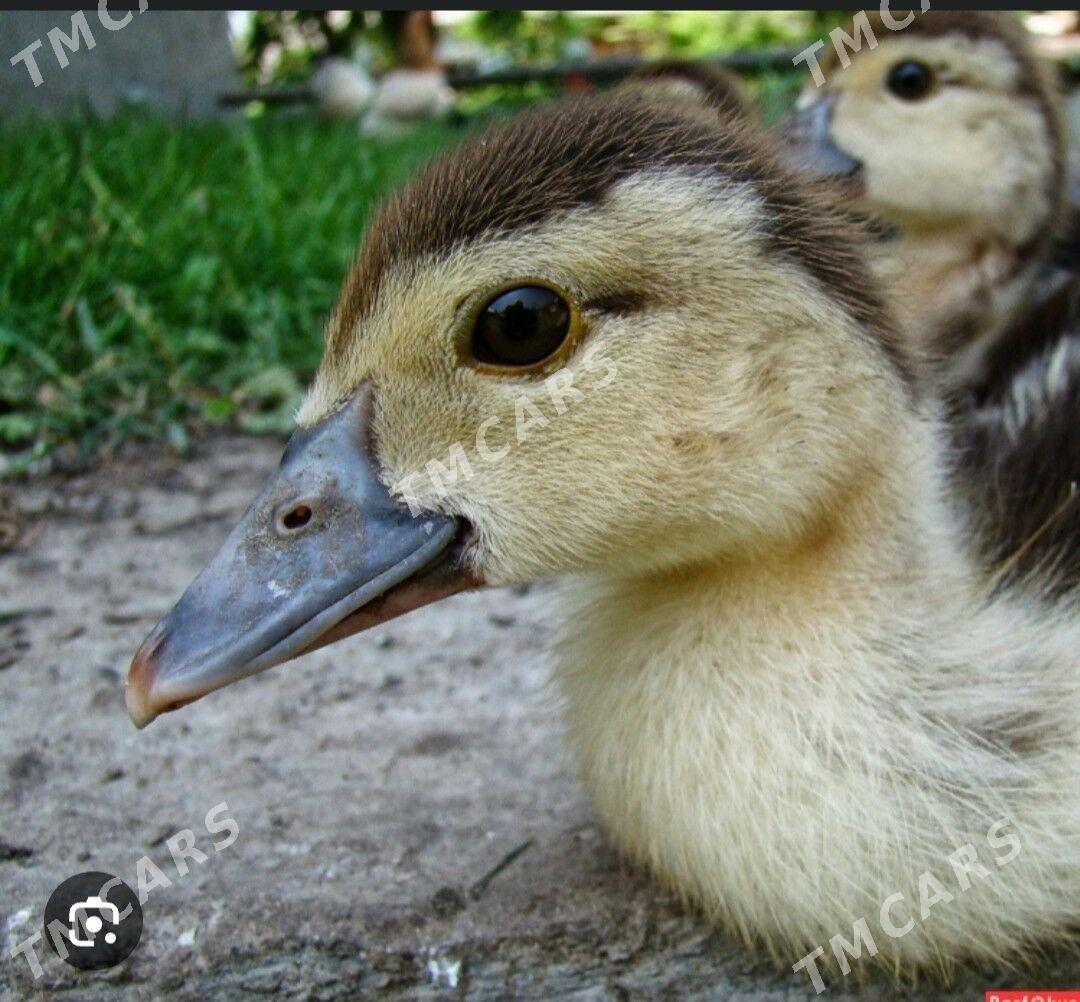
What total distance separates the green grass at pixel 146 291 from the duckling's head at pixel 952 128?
4.97 ft

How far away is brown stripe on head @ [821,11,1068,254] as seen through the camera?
3.64 meters

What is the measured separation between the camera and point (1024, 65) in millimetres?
3656

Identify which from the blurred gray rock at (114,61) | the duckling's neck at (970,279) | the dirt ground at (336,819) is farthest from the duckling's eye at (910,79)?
the blurred gray rock at (114,61)

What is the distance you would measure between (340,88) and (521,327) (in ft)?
31.1

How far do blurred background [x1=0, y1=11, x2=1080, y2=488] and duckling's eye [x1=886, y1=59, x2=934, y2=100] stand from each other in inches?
15.5

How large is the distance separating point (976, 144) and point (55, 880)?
2.96 m

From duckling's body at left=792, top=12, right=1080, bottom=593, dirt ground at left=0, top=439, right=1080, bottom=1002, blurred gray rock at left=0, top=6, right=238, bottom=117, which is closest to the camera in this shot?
dirt ground at left=0, top=439, right=1080, bottom=1002

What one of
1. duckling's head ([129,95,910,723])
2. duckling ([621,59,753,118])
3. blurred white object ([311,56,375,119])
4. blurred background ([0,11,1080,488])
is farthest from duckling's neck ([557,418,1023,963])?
blurred white object ([311,56,375,119])

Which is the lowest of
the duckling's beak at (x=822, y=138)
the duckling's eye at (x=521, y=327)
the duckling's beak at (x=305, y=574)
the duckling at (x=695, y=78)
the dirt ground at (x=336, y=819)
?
the dirt ground at (x=336, y=819)

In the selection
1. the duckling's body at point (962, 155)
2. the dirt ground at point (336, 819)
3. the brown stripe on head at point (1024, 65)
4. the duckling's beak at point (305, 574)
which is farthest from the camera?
the brown stripe on head at point (1024, 65)

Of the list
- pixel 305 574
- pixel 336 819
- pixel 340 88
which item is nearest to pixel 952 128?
pixel 336 819

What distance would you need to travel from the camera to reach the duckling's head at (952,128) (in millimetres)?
3551

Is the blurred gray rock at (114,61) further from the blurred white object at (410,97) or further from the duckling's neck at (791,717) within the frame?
the duckling's neck at (791,717)

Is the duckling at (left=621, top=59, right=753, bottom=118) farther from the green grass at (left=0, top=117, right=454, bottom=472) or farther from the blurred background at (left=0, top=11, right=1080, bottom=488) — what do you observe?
the green grass at (left=0, top=117, right=454, bottom=472)
